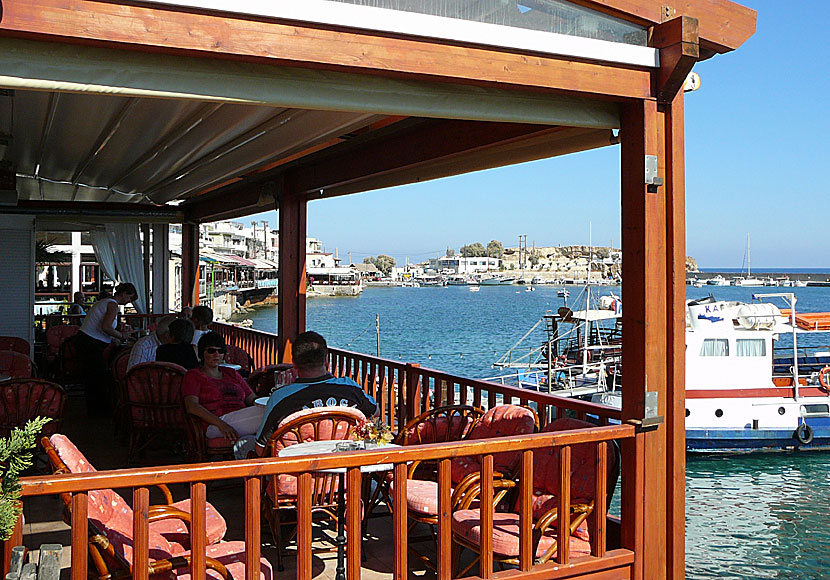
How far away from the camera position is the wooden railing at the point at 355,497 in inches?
100

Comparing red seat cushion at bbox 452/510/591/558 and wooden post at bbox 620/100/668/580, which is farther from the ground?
wooden post at bbox 620/100/668/580

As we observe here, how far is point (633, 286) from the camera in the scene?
11.9ft

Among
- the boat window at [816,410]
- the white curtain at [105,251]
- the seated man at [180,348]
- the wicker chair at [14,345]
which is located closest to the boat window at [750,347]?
the boat window at [816,410]

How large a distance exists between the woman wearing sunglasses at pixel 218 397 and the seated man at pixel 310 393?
854 mm

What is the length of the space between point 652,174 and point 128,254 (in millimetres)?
10509

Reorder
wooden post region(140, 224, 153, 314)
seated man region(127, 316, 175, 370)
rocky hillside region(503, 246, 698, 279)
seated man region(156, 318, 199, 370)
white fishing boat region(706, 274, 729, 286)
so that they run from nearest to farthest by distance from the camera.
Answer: seated man region(156, 318, 199, 370) → seated man region(127, 316, 175, 370) → wooden post region(140, 224, 153, 314) → rocky hillside region(503, 246, 698, 279) → white fishing boat region(706, 274, 729, 286)

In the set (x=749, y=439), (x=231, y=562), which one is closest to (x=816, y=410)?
(x=749, y=439)

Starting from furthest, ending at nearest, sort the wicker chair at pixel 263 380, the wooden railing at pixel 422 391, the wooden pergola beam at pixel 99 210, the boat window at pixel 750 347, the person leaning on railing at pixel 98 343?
the boat window at pixel 750 347, the wooden pergola beam at pixel 99 210, the person leaning on railing at pixel 98 343, the wicker chair at pixel 263 380, the wooden railing at pixel 422 391

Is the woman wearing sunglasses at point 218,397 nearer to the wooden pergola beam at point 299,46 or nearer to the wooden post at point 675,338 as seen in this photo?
the wooden post at point 675,338

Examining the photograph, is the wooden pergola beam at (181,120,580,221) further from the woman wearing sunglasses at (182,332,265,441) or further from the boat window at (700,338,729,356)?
the boat window at (700,338,729,356)

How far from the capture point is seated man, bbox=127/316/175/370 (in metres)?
6.27

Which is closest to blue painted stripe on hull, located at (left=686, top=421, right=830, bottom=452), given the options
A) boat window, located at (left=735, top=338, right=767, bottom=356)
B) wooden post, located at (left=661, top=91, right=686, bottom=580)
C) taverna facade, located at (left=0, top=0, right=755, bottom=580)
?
boat window, located at (left=735, top=338, right=767, bottom=356)

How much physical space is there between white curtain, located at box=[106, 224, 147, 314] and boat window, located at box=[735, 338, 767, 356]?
16.1 meters

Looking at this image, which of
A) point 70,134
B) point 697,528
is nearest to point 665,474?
point 70,134
